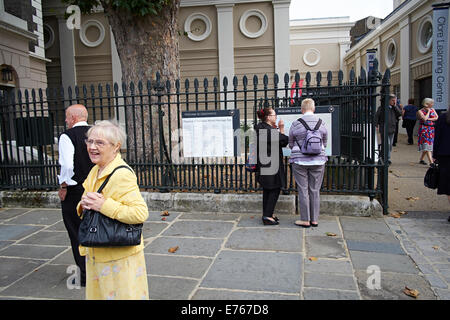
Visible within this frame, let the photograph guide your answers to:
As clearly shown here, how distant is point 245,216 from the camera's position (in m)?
6.05

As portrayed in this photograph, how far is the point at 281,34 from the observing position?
1775 centimetres

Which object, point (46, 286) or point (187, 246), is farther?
Result: point (187, 246)

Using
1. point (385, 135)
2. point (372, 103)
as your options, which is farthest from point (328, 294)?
point (372, 103)

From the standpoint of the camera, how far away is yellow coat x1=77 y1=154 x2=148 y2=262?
7.61 ft

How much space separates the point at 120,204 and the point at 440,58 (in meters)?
16.5

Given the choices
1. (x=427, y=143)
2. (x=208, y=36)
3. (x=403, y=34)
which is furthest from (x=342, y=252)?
(x=403, y=34)

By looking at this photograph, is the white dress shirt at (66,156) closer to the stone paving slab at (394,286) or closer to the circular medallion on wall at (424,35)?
the stone paving slab at (394,286)

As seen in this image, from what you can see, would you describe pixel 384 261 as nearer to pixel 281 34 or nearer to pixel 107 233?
pixel 107 233

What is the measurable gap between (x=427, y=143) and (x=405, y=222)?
4992 mm

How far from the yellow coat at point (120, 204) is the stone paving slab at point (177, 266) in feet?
5.08

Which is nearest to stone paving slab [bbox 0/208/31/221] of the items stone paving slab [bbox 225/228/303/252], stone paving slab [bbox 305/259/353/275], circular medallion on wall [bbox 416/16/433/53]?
stone paving slab [bbox 225/228/303/252]

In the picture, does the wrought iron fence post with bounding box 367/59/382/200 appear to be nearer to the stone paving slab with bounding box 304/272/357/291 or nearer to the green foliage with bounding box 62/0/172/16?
the stone paving slab with bounding box 304/272/357/291

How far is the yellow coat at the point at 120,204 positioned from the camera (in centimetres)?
232

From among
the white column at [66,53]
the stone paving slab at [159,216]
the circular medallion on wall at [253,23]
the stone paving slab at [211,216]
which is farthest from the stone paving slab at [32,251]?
the circular medallion on wall at [253,23]
